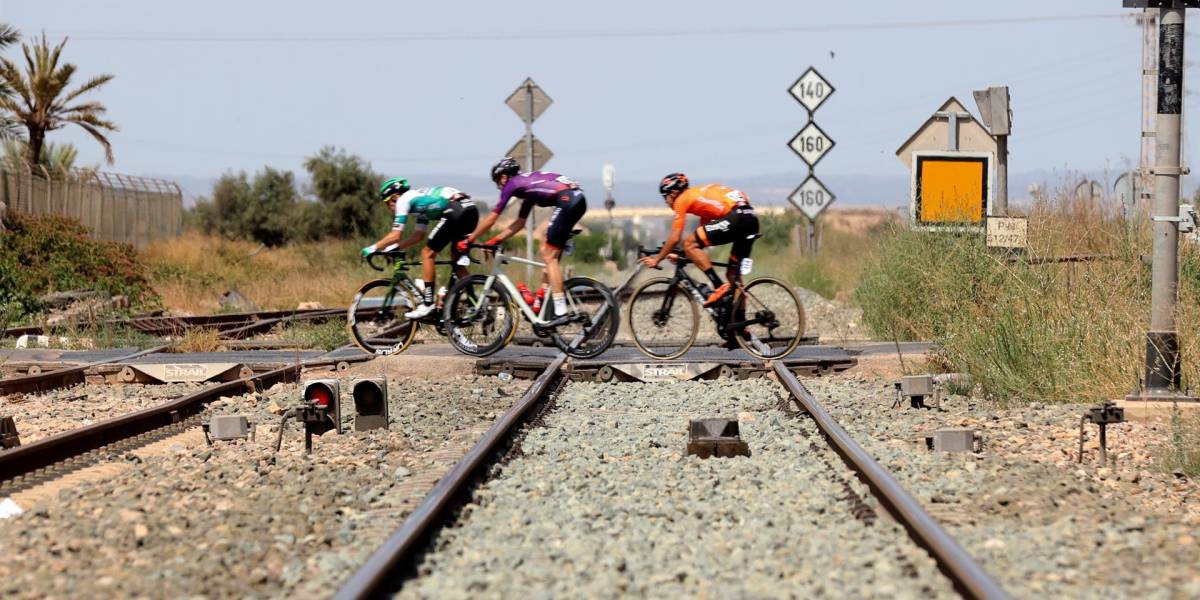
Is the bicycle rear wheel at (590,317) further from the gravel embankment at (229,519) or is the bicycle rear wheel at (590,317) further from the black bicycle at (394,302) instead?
the gravel embankment at (229,519)

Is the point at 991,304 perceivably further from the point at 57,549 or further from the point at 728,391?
the point at 57,549

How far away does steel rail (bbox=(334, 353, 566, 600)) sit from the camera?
5.81m

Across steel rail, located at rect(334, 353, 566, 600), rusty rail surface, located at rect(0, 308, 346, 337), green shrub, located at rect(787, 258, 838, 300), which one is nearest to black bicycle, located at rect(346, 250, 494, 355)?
steel rail, located at rect(334, 353, 566, 600)

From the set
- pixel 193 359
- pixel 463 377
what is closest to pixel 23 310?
pixel 193 359

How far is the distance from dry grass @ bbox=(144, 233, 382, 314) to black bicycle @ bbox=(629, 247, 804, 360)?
43.0 ft

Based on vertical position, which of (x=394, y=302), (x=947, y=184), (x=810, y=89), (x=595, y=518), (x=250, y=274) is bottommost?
(x=595, y=518)

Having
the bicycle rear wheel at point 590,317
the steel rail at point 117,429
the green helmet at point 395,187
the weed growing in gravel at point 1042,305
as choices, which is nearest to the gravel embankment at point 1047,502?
the weed growing in gravel at point 1042,305

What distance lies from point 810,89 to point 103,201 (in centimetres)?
2079

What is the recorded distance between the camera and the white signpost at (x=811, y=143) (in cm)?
2941

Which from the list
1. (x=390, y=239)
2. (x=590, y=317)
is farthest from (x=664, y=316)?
(x=390, y=239)

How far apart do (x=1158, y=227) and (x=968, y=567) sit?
5991 mm

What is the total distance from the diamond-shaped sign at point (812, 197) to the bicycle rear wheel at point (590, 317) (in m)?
15.5

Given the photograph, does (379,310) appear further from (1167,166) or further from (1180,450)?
(1180,450)

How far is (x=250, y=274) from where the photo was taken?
122 feet
